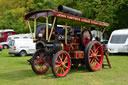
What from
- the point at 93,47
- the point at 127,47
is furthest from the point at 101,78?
the point at 127,47

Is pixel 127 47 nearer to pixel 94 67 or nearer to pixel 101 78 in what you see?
pixel 94 67

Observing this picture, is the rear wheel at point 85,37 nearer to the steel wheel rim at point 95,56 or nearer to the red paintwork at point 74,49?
the red paintwork at point 74,49

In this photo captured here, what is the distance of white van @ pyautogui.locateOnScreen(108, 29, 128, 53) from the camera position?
19094 mm

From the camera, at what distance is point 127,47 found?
18.9 m

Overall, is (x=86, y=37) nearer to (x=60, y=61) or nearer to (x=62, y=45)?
(x=62, y=45)

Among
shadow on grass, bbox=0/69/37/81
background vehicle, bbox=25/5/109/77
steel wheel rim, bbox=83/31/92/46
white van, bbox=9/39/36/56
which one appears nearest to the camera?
background vehicle, bbox=25/5/109/77

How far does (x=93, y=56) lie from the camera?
9.94 meters

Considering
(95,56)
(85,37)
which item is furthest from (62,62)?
(85,37)

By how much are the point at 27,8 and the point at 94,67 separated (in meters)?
40.9

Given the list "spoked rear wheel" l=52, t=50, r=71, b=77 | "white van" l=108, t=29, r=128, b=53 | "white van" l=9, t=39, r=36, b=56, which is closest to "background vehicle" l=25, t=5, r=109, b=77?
"spoked rear wheel" l=52, t=50, r=71, b=77

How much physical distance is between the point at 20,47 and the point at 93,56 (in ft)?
36.7

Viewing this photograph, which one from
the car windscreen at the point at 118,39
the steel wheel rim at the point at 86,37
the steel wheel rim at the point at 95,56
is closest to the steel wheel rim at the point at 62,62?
the steel wheel rim at the point at 95,56

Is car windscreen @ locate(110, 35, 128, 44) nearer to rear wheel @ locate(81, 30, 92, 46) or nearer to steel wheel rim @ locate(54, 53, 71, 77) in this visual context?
rear wheel @ locate(81, 30, 92, 46)

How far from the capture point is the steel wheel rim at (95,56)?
9.96 m
